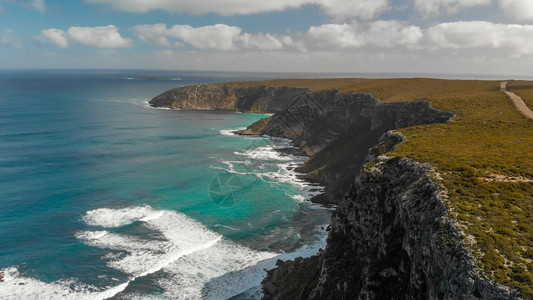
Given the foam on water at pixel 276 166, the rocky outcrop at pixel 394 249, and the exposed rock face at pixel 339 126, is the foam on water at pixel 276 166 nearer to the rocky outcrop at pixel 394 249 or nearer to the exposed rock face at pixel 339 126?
the exposed rock face at pixel 339 126

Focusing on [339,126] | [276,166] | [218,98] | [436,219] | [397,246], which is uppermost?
[218,98]

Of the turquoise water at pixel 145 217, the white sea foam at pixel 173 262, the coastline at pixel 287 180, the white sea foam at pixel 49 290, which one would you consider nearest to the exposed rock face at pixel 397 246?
the coastline at pixel 287 180

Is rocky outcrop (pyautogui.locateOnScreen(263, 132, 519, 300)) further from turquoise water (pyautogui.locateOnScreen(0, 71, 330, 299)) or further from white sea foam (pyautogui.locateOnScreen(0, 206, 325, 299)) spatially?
turquoise water (pyautogui.locateOnScreen(0, 71, 330, 299))

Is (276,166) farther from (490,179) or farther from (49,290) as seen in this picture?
(490,179)

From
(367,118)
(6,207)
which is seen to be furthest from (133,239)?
(367,118)

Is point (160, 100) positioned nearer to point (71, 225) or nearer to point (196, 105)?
point (196, 105)

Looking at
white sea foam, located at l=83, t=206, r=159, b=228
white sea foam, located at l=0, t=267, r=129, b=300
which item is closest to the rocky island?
white sea foam, located at l=0, t=267, r=129, b=300

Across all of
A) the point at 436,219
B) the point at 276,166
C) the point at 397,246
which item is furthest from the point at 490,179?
the point at 276,166
